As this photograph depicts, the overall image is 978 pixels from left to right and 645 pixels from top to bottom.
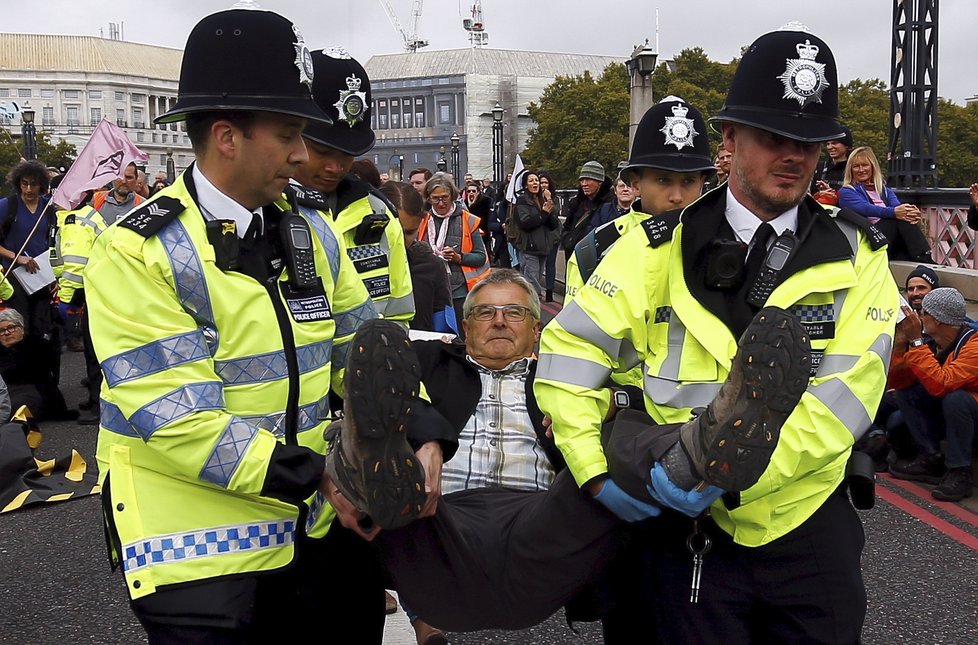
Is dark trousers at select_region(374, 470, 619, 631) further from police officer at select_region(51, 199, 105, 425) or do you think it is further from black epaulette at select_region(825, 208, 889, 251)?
police officer at select_region(51, 199, 105, 425)

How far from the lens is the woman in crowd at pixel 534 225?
1448cm

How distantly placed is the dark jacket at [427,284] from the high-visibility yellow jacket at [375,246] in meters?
1.93

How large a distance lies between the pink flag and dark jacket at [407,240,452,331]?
193 inches

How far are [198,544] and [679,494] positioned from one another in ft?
3.37

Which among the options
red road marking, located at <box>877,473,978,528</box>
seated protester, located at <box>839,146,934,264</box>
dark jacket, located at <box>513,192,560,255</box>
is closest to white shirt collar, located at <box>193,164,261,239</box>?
red road marking, located at <box>877,473,978,528</box>

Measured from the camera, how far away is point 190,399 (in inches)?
82.2

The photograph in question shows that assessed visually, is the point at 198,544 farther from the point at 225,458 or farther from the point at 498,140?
the point at 498,140

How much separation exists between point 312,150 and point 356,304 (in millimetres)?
1189

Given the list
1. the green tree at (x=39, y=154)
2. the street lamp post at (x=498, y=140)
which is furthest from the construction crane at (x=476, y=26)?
the street lamp post at (x=498, y=140)

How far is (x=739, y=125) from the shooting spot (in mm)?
2426

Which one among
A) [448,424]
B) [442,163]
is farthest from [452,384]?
[442,163]

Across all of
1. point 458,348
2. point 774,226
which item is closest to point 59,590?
point 458,348

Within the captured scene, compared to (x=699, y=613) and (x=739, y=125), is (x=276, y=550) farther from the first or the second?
(x=739, y=125)

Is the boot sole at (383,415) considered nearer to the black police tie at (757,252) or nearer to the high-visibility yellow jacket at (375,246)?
the black police tie at (757,252)
